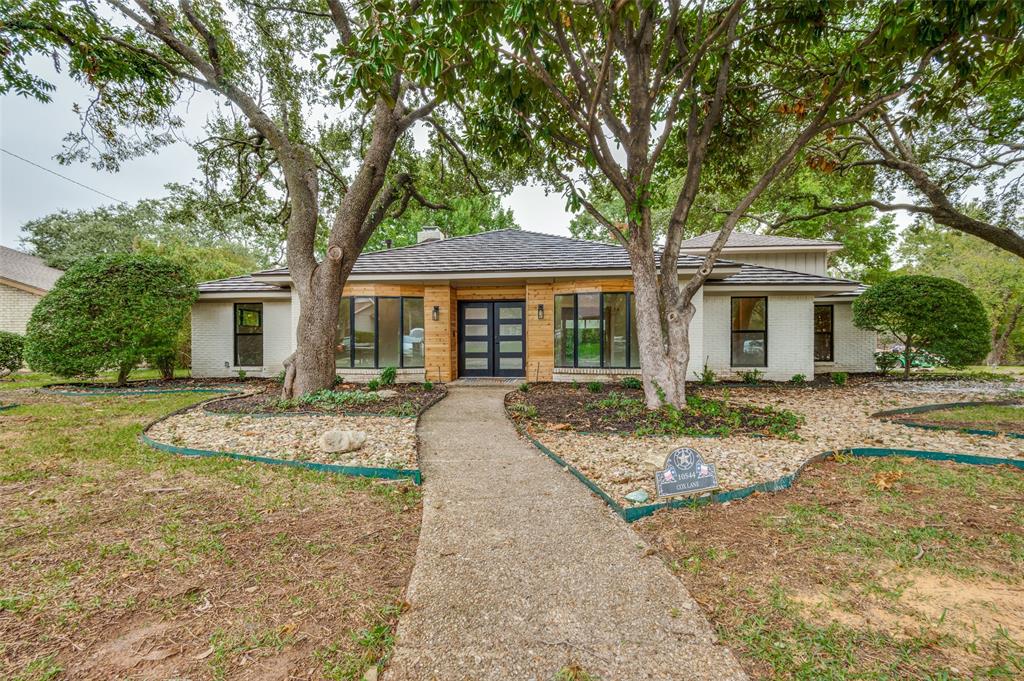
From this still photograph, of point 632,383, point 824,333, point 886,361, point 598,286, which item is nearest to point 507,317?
point 598,286

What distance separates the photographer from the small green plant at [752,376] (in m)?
10.9

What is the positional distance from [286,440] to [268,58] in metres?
7.78

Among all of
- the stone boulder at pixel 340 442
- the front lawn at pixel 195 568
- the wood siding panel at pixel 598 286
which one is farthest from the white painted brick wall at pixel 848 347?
the front lawn at pixel 195 568

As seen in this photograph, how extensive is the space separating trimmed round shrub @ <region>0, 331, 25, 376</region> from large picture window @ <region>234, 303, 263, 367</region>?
211 inches

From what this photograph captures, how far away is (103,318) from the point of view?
9.67 meters

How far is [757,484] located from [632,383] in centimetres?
547

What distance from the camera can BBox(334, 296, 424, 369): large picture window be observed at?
11.0 meters

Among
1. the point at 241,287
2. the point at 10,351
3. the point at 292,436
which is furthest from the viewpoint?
the point at 241,287

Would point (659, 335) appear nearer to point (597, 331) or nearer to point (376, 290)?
point (597, 331)

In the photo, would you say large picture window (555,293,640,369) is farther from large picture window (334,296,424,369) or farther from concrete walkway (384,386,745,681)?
concrete walkway (384,386,745,681)

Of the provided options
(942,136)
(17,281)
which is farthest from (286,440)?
(17,281)

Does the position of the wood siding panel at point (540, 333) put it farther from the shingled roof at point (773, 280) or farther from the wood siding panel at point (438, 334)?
the shingled roof at point (773, 280)

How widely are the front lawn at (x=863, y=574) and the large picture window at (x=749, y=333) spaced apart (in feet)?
25.3

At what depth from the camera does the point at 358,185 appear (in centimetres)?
756
